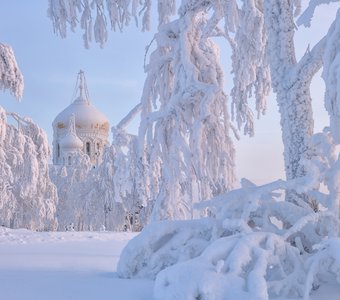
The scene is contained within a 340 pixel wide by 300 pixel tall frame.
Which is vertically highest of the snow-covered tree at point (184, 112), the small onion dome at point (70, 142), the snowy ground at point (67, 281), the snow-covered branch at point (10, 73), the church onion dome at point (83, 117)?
the church onion dome at point (83, 117)

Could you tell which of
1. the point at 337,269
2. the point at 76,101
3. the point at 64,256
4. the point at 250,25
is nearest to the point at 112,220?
the point at 64,256

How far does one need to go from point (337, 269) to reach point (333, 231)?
0.82 metres

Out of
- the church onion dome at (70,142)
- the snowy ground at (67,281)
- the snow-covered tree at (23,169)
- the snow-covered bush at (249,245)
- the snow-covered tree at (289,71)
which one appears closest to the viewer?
the snow-covered bush at (249,245)

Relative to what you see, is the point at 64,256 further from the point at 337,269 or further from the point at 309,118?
the point at 337,269

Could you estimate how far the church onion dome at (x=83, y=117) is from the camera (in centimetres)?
5941

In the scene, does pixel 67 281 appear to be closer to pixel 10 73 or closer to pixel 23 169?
pixel 10 73

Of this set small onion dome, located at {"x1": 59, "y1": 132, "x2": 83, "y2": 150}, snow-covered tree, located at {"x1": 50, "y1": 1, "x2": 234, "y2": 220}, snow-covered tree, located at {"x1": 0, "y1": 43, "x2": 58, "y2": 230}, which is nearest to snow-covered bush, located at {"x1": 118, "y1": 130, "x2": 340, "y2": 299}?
snow-covered tree, located at {"x1": 50, "y1": 1, "x2": 234, "y2": 220}

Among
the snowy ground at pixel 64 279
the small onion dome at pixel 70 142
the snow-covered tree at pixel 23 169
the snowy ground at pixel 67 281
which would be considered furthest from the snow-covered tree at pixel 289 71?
the small onion dome at pixel 70 142

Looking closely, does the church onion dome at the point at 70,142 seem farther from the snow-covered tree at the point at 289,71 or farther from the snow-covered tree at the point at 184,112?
the snow-covered tree at the point at 289,71

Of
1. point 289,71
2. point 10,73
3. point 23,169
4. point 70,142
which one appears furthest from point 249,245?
point 70,142

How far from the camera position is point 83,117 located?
5966 cm

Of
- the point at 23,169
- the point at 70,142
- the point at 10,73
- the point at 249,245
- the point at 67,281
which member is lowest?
the point at 67,281

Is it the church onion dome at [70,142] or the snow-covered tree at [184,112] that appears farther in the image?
the church onion dome at [70,142]

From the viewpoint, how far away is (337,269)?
3.71 m
